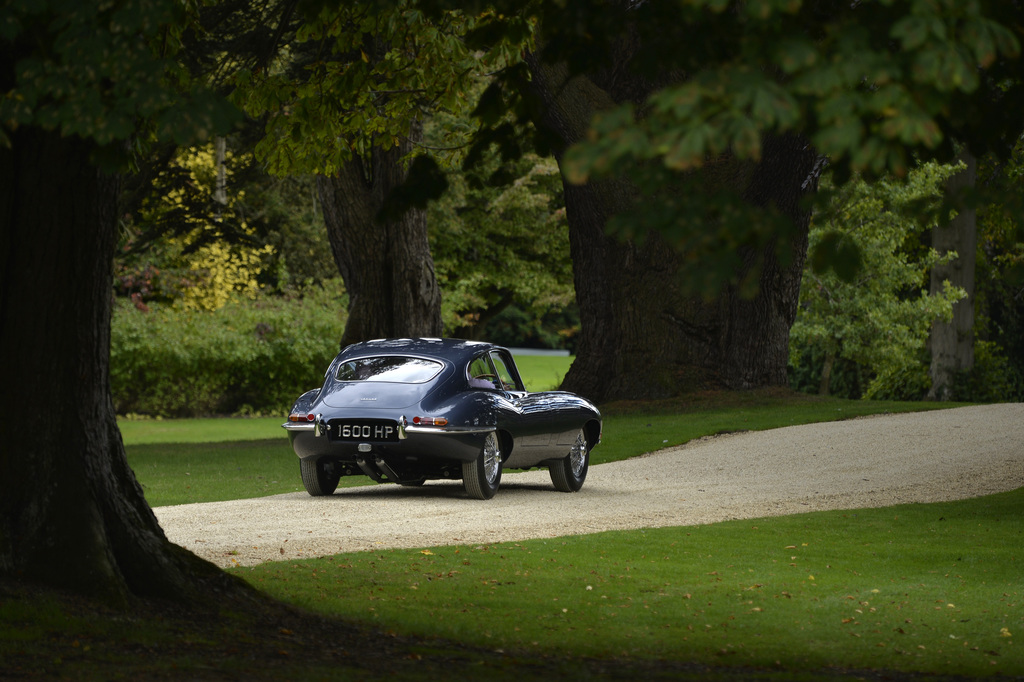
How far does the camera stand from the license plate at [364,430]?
39.5ft

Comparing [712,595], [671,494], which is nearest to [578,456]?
[671,494]

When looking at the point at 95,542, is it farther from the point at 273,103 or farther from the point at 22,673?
the point at 273,103

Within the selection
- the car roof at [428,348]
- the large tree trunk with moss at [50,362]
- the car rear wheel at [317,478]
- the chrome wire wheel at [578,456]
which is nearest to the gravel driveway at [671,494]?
the car rear wheel at [317,478]

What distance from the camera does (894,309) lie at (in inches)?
1150

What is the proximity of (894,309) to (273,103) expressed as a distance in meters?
21.2

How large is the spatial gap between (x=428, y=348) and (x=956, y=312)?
1925cm

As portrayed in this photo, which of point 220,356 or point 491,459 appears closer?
point 491,459

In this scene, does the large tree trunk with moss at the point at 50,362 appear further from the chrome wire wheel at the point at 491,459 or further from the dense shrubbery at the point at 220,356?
the dense shrubbery at the point at 220,356

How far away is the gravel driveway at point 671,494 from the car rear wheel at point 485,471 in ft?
0.56

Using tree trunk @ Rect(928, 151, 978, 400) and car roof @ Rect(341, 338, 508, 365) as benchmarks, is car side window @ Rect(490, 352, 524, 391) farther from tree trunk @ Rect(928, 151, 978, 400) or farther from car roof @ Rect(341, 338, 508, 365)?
tree trunk @ Rect(928, 151, 978, 400)

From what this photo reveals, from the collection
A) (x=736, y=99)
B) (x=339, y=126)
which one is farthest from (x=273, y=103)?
(x=736, y=99)

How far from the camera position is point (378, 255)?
787 inches

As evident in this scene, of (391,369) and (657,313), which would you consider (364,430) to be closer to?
(391,369)

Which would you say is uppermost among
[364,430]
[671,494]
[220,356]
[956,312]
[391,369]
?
[956,312]
